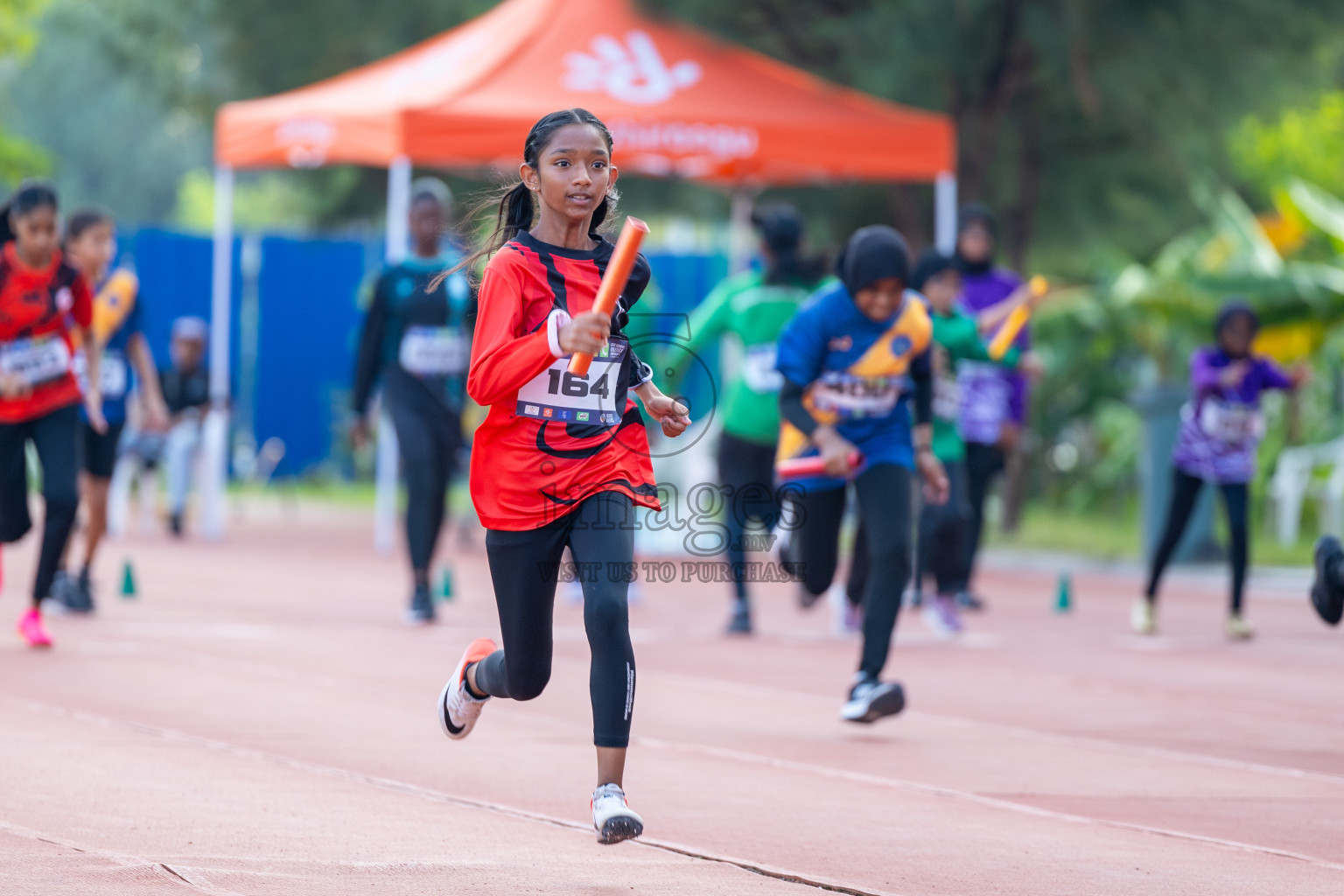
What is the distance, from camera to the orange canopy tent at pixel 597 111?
→ 48.1 ft

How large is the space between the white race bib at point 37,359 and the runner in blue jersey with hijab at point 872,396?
11.1 ft

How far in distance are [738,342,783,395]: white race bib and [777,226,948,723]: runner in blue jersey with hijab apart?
7.35 feet

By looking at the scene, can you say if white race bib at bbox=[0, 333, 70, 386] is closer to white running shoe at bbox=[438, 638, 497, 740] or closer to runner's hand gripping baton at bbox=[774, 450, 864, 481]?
runner's hand gripping baton at bbox=[774, 450, 864, 481]

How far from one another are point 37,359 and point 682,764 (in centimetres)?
384

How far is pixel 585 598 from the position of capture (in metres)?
4.96

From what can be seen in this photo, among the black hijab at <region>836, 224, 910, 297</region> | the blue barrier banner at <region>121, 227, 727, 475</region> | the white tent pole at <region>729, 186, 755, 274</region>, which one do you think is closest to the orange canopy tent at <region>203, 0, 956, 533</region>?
the white tent pole at <region>729, 186, 755, 274</region>

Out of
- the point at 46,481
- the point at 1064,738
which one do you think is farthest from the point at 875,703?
the point at 46,481

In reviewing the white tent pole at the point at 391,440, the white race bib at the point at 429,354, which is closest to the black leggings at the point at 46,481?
the white race bib at the point at 429,354

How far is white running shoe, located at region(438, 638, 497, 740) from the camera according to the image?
567 centimetres

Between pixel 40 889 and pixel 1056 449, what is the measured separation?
19622mm

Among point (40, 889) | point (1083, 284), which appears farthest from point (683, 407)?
point (1083, 284)

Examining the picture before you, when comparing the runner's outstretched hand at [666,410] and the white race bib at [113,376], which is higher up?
the white race bib at [113,376]

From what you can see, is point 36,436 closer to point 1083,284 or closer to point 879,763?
Result: point 879,763

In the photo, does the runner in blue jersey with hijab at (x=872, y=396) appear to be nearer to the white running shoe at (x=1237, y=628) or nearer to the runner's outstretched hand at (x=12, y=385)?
the runner's outstretched hand at (x=12, y=385)
